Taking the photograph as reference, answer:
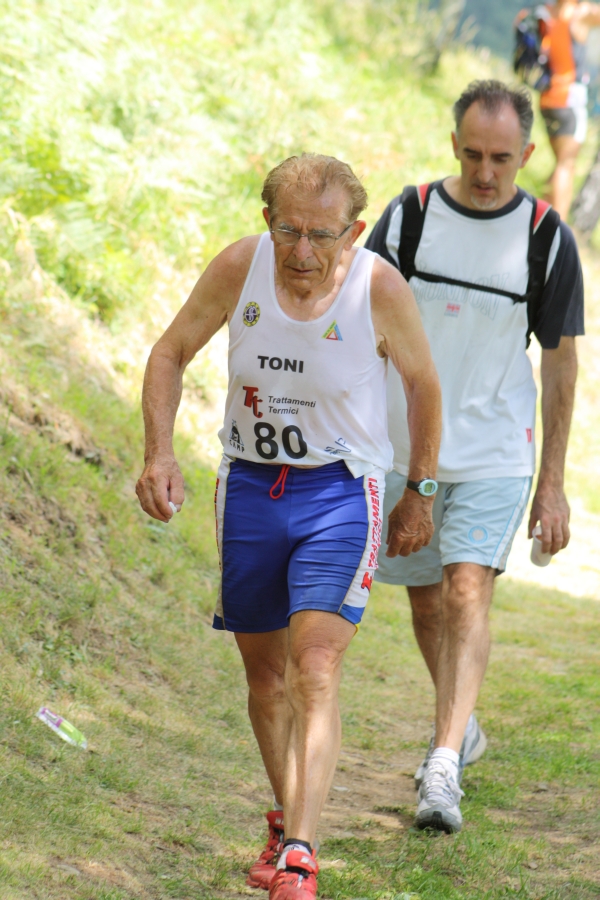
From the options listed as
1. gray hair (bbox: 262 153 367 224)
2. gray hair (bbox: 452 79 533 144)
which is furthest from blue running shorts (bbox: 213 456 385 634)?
gray hair (bbox: 452 79 533 144)

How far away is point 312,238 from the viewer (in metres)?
3.16

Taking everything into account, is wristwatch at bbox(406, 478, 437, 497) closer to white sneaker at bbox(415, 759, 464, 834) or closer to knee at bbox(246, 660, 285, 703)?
knee at bbox(246, 660, 285, 703)

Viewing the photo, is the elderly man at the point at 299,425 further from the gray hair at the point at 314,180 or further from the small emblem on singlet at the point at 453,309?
the small emblem on singlet at the point at 453,309

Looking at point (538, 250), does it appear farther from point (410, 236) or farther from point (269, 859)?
point (269, 859)

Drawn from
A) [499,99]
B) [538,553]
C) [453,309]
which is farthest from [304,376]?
[499,99]

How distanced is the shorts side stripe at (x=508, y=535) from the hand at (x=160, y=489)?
1463 millimetres

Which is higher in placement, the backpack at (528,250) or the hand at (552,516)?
the backpack at (528,250)

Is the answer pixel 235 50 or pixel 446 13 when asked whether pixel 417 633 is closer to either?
pixel 235 50

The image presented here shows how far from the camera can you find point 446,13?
61.1ft

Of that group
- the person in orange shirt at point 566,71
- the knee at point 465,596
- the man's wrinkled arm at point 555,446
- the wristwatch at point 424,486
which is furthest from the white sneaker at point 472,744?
the person in orange shirt at point 566,71

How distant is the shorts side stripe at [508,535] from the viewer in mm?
4168

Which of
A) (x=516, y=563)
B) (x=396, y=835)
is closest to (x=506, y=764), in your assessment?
(x=396, y=835)

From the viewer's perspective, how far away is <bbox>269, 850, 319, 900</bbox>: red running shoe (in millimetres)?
2789

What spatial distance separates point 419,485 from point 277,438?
1.69ft
